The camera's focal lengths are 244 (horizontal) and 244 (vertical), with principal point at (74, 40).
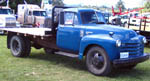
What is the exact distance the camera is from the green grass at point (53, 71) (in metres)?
6.77

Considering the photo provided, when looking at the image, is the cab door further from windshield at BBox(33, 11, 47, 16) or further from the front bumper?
windshield at BBox(33, 11, 47, 16)

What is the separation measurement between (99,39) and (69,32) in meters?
1.36

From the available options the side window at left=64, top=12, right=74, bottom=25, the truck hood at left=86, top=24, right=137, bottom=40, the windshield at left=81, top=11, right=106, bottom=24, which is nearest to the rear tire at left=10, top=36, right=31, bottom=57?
the side window at left=64, top=12, right=74, bottom=25

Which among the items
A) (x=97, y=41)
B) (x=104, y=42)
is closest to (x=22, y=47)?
(x=97, y=41)

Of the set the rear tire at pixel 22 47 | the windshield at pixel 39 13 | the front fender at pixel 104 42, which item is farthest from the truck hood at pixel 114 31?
the windshield at pixel 39 13

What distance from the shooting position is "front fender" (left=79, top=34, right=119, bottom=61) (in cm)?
661

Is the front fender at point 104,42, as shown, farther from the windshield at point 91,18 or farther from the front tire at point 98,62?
the windshield at point 91,18

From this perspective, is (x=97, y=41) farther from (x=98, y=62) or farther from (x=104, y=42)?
(x=98, y=62)

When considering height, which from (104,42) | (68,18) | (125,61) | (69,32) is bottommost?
(125,61)

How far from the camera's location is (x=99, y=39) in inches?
269

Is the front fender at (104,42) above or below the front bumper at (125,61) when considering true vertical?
above

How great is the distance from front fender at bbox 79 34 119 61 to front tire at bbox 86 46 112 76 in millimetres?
154

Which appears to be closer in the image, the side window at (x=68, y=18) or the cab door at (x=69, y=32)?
the cab door at (x=69, y=32)

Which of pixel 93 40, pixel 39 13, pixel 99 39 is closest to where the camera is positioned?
pixel 99 39
